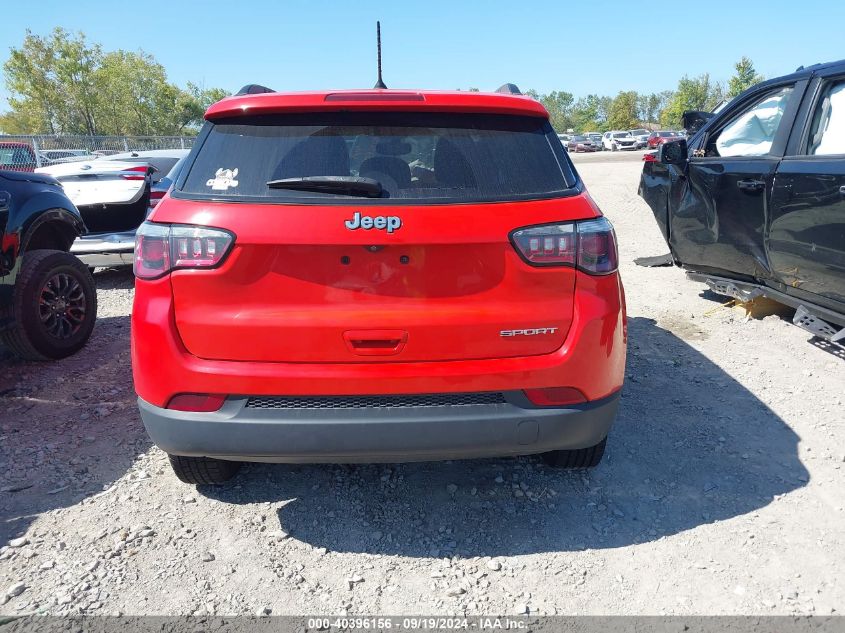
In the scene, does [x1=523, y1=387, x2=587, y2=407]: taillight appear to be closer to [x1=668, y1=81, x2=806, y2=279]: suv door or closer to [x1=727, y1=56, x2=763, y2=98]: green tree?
[x1=668, y1=81, x2=806, y2=279]: suv door

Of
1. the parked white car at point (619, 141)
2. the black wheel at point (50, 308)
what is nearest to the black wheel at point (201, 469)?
the black wheel at point (50, 308)

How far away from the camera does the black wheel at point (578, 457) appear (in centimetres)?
286

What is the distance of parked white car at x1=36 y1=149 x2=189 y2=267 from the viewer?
659 cm

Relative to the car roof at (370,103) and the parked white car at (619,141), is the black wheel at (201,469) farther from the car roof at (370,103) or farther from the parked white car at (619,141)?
the parked white car at (619,141)

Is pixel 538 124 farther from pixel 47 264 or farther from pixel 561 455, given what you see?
pixel 47 264

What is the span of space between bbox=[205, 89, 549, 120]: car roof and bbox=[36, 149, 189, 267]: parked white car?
16.1ft

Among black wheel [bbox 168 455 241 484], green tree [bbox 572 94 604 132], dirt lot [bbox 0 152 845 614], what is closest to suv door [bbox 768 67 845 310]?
dirt lot [bbox 0 152 845 614]

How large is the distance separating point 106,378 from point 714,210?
499cm

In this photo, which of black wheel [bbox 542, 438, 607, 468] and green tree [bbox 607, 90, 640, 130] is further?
green tree [bbox 607, 90, 640, 130]

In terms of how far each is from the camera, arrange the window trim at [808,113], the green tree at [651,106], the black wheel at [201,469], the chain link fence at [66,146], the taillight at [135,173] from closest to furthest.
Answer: the black wheel at [201,469], the window trim at [808,113], the taillight at [135,173], the chain link fence at [66,146], the green tree at [651,106]

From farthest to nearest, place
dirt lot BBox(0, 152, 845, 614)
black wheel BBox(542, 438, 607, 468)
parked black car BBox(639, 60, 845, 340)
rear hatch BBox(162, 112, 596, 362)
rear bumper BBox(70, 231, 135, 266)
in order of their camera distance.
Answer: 1. rear bumper BBox(70, 231, 135, 266)
2. parked black car BBox(639, 60, 845, 340)
3. black wheel BBox(542, 438, 607, 468)
4. dirt lot BBox(0, 152, 845, 614)
5. rear hatch BBox(162, 112, 596, 362)

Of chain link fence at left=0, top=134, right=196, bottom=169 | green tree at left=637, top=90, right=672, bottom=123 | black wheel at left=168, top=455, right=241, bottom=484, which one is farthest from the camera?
green tree at left=637, top=90, right=672, bottom=123

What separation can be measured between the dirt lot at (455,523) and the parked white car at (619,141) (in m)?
52.4

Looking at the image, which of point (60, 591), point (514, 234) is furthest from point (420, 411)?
point (60, 591)
